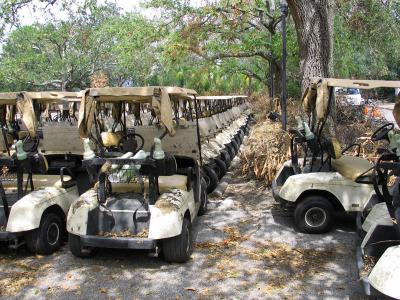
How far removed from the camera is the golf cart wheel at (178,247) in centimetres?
480

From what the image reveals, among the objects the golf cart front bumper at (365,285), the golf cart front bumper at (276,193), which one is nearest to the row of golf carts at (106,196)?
the golf cart front bumper at (276,193)

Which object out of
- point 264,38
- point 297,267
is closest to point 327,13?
point 297,267

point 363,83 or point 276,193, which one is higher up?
point 363,83

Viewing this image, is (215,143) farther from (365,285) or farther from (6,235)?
(365,285)

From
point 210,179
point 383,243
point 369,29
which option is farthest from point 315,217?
point 369,29

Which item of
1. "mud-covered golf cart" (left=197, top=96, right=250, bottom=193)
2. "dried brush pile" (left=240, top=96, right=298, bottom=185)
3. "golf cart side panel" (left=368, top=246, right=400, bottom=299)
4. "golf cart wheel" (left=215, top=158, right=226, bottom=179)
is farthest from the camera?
"golf cart wheel" (left=215, top=158, right=226, bottom=179)

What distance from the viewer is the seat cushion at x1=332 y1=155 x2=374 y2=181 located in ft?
18.4

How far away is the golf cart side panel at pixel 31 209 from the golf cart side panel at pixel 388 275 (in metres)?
3.46

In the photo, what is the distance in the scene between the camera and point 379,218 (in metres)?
4.12

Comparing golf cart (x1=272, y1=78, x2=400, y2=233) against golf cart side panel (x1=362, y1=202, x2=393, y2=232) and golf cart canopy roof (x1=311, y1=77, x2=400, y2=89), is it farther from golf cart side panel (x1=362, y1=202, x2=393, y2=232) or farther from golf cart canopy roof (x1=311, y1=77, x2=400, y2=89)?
golf cart side panel (x1=362, y1=202, x2=393, y2=232)

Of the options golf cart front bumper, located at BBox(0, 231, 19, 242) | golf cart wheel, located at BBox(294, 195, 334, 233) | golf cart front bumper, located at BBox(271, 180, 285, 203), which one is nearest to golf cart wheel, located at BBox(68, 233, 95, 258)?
golf cart front bumper, located at BBox(0, 231, 19, 242)

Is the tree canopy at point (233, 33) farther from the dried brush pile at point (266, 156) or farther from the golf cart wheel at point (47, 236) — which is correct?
the golf cart wheel at point (47, 236)

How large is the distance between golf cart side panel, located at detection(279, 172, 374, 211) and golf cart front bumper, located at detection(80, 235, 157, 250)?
2018mm

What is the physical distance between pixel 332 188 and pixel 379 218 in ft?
4.98
